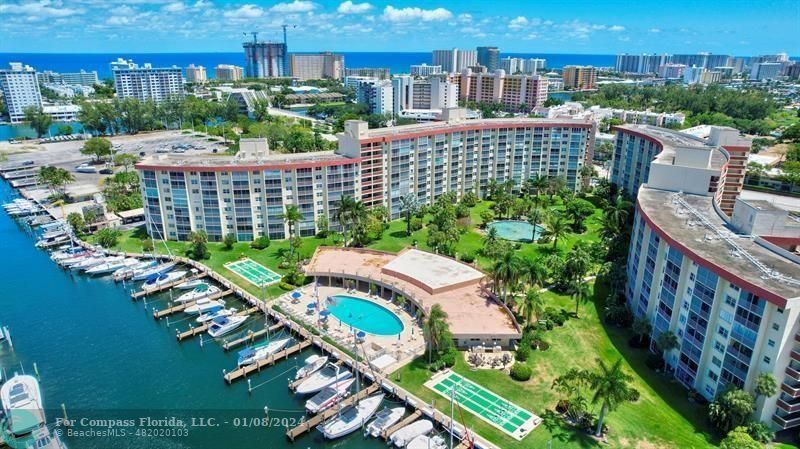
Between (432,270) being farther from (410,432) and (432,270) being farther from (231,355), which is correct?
(410,432)

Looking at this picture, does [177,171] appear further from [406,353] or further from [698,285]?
[698,285]

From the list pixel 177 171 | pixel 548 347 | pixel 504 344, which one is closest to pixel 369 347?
pixel 504 344

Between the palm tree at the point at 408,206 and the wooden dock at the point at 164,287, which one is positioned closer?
the wooden dock at the point at 164,287

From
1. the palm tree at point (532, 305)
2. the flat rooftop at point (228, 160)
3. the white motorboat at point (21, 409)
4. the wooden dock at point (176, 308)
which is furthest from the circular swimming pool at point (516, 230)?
the white motorboat at point (21, 409)

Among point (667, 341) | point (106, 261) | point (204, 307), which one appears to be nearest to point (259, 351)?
point (204, 307)

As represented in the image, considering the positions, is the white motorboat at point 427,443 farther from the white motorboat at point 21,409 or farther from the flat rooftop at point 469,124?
the flat rooftop at point 469,124

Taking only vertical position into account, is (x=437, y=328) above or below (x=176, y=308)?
above

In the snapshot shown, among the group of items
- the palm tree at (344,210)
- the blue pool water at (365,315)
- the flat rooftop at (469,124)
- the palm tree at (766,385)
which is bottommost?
the blue pool water at (365,315)
